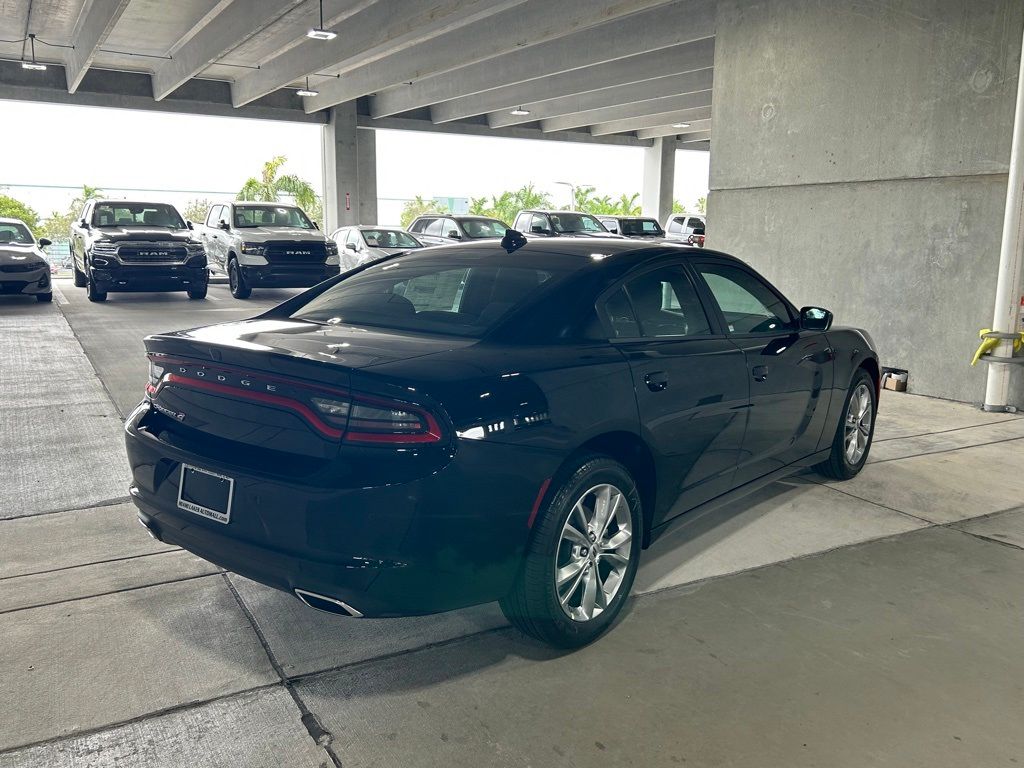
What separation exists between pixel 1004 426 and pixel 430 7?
10773mm

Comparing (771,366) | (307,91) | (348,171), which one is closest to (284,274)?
(307,91)

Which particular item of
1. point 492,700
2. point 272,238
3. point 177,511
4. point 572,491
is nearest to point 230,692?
point 177,511

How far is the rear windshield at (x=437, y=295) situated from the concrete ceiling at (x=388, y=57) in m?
10.1

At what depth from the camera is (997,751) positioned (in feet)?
8.55

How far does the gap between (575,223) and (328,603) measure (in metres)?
20.2

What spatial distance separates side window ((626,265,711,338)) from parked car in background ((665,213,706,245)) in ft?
63.4

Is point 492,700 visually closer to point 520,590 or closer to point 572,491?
point 520,590

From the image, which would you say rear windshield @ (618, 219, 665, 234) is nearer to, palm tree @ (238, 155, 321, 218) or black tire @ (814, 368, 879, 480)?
black tire @ (814, 368, 879, 480)

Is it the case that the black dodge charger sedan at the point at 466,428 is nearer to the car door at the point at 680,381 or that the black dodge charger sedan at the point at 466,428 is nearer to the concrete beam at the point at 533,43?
the car door at the point at 680,381

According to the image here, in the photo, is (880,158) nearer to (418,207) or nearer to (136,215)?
(136,215)

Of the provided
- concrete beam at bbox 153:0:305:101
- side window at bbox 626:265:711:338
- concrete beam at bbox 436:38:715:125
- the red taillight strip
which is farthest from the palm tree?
the red taillight strip

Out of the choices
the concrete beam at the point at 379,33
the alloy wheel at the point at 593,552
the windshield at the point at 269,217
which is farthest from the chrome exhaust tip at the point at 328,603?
the windshield at the point at 269,217

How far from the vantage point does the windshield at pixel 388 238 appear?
748 inches

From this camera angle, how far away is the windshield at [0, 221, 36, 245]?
14773 mm
